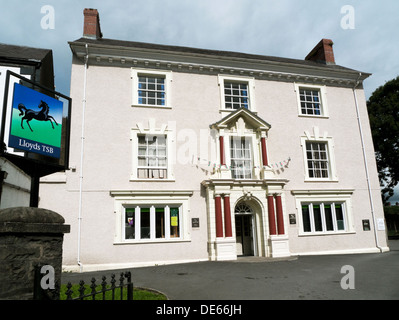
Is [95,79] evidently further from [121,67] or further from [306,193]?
[306,193]

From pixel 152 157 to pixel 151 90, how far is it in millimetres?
3660

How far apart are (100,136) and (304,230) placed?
38.8ft

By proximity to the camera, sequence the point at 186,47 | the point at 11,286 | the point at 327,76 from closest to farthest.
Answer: the point at 11,286
the point at 327,76
the point at 186,47

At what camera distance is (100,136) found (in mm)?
14297

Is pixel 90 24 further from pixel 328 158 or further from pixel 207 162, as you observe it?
pixel 328 158

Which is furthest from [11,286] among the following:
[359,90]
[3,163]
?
[359,90]

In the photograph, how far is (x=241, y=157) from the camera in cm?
1608

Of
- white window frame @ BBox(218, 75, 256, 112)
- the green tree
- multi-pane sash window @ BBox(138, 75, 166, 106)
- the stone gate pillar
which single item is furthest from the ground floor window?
the green tree

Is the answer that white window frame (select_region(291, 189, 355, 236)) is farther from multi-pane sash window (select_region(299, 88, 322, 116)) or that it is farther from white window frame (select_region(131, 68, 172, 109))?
white window frame (select_region(131, 68, 172, 109))

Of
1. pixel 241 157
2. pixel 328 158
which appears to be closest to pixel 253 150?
pixel 241 157

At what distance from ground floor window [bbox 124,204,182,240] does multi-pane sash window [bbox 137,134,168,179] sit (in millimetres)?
1616

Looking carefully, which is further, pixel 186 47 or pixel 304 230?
pixel 186 47

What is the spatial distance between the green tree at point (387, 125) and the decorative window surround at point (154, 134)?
2231cm

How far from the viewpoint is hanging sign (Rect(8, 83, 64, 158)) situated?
510cm
